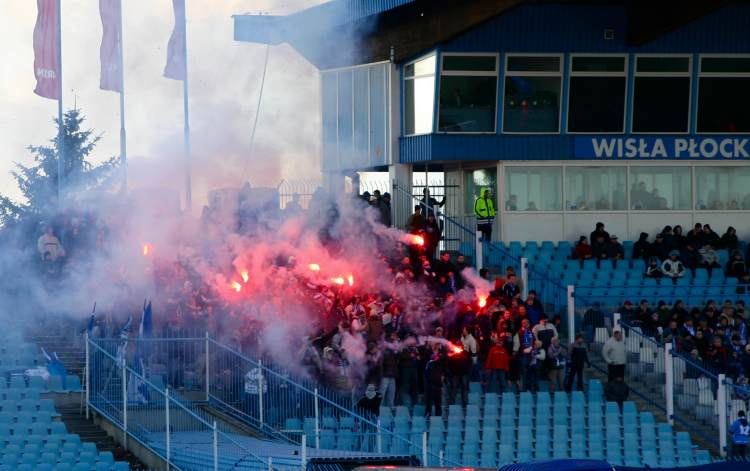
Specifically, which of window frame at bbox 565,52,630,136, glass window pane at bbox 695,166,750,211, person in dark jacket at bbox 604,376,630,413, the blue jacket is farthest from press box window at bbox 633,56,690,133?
the blue jacket

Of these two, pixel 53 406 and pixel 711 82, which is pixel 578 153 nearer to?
pixel 711 82

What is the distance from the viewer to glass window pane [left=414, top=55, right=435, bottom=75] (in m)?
36.1

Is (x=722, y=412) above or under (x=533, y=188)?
under

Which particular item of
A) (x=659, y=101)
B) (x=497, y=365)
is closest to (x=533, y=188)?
(x=659, y=101)

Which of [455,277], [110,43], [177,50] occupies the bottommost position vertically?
[455,277]

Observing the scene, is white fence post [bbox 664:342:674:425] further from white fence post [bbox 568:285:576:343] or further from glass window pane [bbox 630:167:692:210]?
glass window pane [bbox 630:167:692:210]

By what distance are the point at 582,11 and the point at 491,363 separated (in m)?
10.7

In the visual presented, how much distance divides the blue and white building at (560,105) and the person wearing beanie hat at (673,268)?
2.62 m

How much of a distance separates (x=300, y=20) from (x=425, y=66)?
126 inches

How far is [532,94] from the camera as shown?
3662cm

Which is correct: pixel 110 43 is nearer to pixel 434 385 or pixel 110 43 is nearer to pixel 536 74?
pixel 536 74

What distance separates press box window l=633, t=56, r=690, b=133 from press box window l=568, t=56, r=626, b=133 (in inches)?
17.3

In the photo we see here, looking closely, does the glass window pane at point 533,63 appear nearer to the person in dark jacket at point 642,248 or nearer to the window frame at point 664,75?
the window frame at point 664,75

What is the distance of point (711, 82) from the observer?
3741 cm
